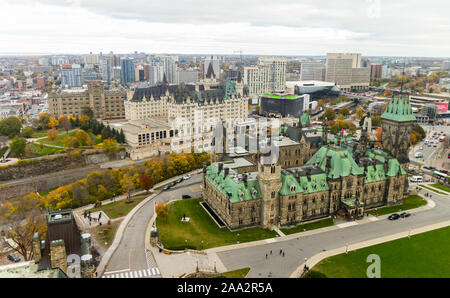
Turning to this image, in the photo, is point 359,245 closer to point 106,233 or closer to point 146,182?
point 106,233

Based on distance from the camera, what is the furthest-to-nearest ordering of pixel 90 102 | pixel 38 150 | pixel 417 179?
pixel 90 102
pixel 38 150
pixel 417 179

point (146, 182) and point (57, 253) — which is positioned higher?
point (57, 253)

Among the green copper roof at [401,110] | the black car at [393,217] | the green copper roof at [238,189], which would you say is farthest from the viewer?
the green copper roof at [401,110]

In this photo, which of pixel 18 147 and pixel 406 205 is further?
pixel 18 147

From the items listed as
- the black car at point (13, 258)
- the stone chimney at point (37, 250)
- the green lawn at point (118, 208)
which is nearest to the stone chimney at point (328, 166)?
the green lawn at point (118, 208)

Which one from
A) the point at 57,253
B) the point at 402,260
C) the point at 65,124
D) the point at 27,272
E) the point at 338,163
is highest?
the point at 27,272

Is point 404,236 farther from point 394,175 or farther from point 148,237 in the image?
point 148,237

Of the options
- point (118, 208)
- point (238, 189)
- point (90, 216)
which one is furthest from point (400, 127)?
point (90, 216)

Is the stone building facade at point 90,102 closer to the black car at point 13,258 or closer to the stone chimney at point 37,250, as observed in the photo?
the black car at point 13,258
